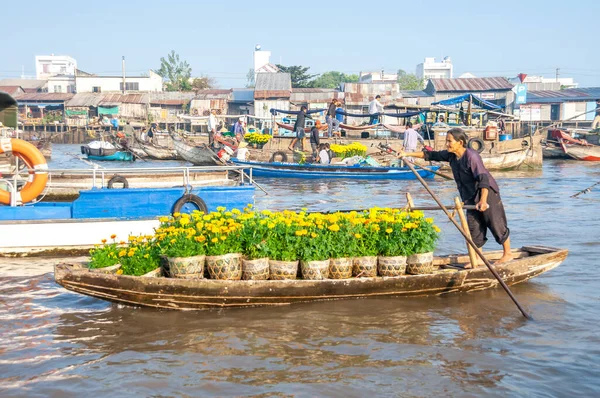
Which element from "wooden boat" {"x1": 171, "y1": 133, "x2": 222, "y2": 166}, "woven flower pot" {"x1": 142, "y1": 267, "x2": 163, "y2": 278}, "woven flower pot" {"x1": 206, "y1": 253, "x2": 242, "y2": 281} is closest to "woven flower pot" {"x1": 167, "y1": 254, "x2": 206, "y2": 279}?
"woven flower pot" {"x1": 206, "y1": 253, "x2": 242, "y2": 281}

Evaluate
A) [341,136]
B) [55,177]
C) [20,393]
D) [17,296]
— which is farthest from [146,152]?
[20,393]

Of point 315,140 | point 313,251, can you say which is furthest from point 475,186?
point 315,140

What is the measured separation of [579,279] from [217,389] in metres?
5.72

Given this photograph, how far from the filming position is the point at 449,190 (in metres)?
20.3

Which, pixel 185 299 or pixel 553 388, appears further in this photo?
pixel 185 299

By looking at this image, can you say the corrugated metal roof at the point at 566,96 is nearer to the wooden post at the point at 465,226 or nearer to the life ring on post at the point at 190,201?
the life ring on post at the point at 190,201

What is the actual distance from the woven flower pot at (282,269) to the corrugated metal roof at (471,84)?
4316 centimetres

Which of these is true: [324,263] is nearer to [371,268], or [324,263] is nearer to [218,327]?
[371,268]

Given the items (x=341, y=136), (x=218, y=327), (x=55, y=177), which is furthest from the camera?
(x=341, y=136)

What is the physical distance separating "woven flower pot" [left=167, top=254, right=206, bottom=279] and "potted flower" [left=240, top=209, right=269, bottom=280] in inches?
17.9

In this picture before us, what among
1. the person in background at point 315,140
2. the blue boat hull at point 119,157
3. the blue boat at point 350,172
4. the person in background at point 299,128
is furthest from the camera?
the blue boat hull at point 119,157

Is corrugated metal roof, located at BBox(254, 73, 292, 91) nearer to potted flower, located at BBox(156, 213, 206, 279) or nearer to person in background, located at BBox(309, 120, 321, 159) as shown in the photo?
person in background, located at BBox(309, 120, 321, 159)

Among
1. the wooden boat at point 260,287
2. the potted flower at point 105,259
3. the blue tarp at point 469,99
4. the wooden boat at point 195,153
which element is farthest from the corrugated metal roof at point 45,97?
the wooden boat at point 260,287

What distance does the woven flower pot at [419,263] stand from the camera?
286 inches
